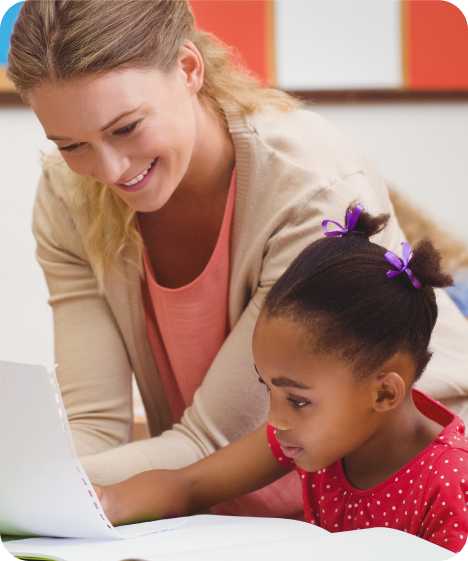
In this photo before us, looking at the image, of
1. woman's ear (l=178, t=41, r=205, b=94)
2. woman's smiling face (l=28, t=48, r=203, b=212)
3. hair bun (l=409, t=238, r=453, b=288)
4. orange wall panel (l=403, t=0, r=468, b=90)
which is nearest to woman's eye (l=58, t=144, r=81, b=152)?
woman's smiling face (l=28, t=48, r=203, b=212)

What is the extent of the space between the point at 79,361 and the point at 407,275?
48cm

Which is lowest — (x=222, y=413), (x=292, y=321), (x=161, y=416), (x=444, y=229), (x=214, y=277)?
(x=444, y=229)

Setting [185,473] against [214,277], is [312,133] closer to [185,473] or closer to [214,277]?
[214,277]

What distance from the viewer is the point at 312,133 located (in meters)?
1.21

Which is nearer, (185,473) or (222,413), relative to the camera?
(185,473)

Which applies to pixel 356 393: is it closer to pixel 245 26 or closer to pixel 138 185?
pixel 138 185

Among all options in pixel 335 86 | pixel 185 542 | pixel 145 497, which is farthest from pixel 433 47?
pixel 185 542

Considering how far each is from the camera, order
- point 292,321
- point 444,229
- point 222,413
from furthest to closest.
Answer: point 444,229, point 222,413, point 292,321

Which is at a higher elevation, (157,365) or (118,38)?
(118,38)

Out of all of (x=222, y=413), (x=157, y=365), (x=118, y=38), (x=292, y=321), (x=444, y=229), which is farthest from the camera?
(x=444, y=229)

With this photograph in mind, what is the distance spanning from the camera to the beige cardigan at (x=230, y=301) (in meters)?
1.14

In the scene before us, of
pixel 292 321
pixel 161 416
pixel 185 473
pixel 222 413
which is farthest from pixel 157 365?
pixel 292 321

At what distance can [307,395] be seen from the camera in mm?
908

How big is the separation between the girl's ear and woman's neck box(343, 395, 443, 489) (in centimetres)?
3
